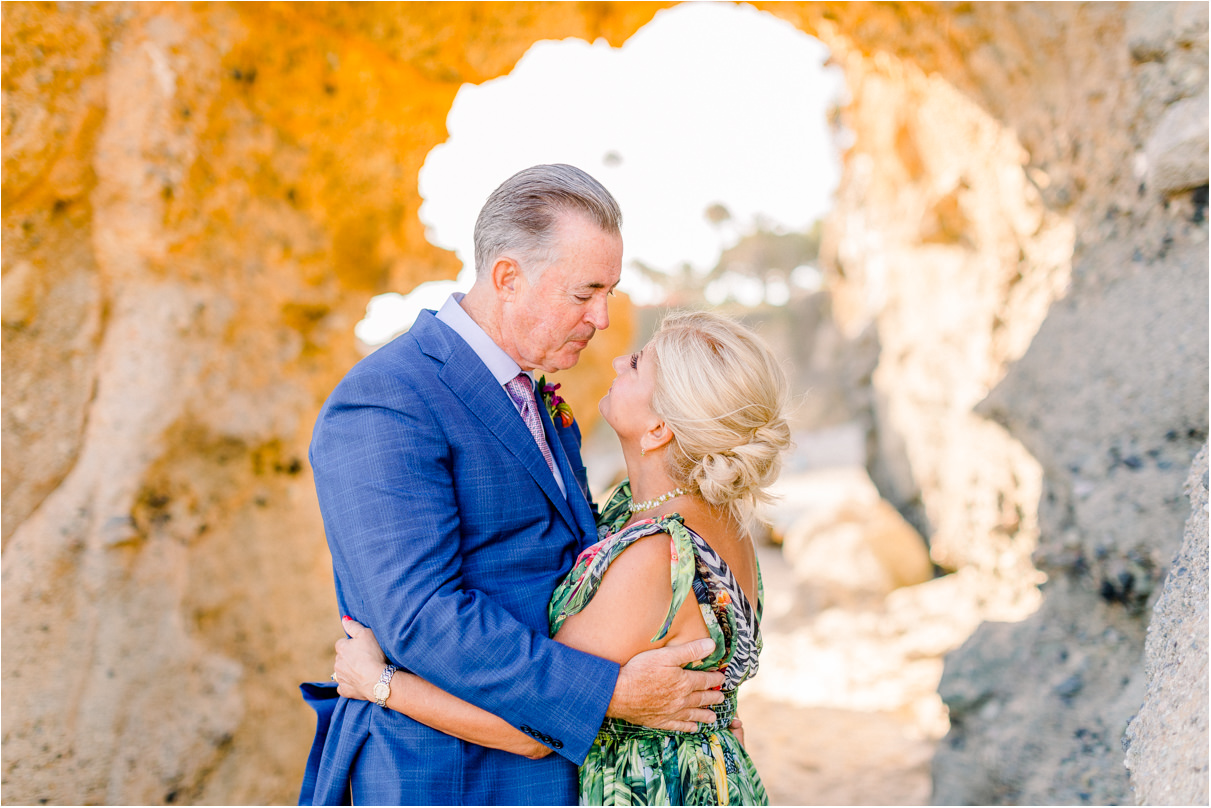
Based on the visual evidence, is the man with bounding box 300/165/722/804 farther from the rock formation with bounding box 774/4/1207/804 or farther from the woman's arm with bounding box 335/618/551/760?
the rock formation with bounding box 774/4/1207/804

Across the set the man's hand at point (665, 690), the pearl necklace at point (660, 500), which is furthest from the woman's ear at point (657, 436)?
the man's hand at point (665, 690)

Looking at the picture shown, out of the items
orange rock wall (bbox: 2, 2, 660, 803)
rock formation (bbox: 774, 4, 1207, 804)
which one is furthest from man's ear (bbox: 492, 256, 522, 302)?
rock formation (bbox: 774, 4, 1207, 804)

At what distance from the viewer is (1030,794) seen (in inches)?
136

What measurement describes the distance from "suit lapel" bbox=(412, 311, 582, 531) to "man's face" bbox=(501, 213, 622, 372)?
16 centimetres

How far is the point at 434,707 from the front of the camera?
5.68 ft

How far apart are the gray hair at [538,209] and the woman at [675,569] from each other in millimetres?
349

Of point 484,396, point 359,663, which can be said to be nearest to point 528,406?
point 484,396

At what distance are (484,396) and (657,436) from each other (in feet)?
1.48

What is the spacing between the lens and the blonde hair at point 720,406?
6.26ft

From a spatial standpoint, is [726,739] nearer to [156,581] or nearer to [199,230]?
[156,581]

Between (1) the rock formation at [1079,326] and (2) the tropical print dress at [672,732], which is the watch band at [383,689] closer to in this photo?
(2) the tropical print dress at [672,732]

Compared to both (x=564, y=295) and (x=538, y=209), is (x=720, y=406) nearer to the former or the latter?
(x=564, y=295)

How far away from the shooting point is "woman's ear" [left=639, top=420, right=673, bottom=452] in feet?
6.53

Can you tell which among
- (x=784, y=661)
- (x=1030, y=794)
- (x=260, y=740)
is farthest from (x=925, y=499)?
(x=260, y=740)
